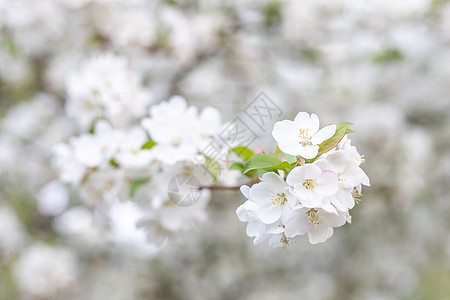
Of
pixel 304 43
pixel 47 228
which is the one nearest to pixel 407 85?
pixel 304 43

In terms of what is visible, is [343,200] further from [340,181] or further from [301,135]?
[301,135]

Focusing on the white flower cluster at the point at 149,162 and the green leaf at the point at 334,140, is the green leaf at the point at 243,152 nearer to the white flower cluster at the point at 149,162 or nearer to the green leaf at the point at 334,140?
the white flower cluster at the point at 149,162

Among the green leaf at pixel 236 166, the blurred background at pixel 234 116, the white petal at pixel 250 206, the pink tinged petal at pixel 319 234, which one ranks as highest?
the blurred background at pixel 234 116

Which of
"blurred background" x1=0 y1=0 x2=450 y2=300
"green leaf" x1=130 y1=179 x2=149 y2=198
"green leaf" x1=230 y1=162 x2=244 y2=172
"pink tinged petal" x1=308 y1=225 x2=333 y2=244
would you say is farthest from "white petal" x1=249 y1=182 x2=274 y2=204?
"blurred background" x1=0 y1=0 x2=450 y2=300

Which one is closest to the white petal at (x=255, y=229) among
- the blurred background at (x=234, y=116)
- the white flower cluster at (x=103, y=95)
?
the white flower cluster at (x=103, y=95)

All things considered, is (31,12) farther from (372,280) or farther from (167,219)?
(372,280)

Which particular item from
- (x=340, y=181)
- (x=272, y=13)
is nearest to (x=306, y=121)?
(x=340, y=181)
